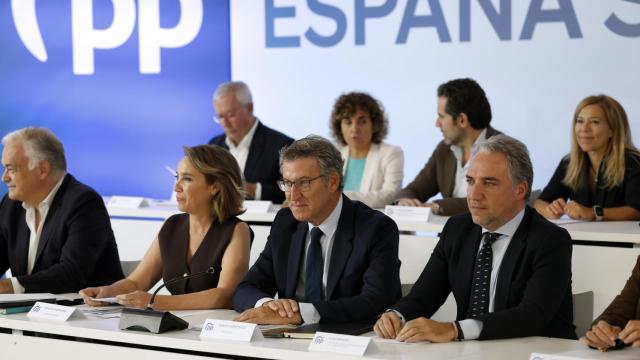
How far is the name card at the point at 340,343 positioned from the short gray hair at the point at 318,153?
2.72 feet

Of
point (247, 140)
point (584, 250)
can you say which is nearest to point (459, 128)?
point (584, 250)

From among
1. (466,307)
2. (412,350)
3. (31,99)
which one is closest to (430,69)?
(31,99)

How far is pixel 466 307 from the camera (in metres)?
3.17

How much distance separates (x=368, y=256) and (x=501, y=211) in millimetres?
561

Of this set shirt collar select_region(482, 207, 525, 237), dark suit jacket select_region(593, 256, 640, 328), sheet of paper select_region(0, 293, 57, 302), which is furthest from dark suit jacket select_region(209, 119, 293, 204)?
dark suit jacket select_region(593, 256, 640, 328)

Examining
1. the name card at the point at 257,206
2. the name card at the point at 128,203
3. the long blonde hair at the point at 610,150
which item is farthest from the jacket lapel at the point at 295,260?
the name card at the point at 128,203

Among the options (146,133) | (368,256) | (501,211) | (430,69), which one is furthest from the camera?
(146,133)

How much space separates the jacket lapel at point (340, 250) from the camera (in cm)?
343

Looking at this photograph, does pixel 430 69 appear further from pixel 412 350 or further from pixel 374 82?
pixel 412 350

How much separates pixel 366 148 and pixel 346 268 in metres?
2.96

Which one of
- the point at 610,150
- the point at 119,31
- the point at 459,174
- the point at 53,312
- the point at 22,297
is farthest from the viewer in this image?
the point at 119,31

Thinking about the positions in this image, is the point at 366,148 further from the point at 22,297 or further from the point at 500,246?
the point at 500,246

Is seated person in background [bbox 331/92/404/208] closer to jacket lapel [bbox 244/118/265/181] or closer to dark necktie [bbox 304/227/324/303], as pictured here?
jacket lapel [bbox 244/118/265/181]

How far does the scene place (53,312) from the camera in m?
3.30
